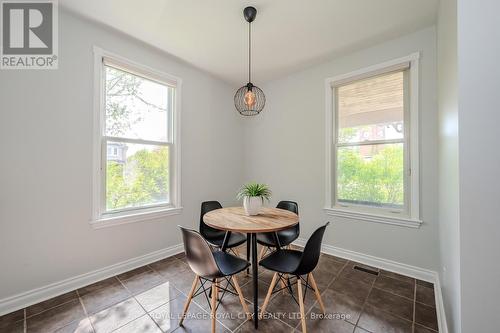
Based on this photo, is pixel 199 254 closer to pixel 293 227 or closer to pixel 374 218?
pixel 293 227

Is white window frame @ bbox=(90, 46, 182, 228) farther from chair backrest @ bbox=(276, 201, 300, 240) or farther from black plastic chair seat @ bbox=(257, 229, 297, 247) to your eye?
chair backrest @ bbox=(276, 201, 300, 240)

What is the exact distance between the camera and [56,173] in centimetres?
204

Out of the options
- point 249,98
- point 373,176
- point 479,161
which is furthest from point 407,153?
point 249,98

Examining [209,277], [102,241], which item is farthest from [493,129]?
[102,241]

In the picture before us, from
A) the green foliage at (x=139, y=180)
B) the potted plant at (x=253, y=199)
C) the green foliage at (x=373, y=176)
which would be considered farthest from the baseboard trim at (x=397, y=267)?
the green foliage at (x=139, y=180)

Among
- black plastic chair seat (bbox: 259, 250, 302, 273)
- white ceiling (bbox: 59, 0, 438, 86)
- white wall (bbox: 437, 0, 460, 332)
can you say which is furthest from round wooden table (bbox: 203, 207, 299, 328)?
white ceiling (bbox: 59, 0, 438, 86)

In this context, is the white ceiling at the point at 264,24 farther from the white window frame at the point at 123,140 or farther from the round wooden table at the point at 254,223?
the round wooden table at the point at 254,223

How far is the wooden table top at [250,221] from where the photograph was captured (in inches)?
65.9

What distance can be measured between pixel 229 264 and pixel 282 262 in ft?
1.48

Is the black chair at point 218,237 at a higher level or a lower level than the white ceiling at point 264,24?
lower

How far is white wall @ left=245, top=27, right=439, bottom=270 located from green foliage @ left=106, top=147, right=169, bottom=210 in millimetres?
1707

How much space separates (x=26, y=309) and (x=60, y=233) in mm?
654

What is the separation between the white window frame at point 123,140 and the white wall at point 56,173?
0.06 m

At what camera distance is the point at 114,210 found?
2.47 m
